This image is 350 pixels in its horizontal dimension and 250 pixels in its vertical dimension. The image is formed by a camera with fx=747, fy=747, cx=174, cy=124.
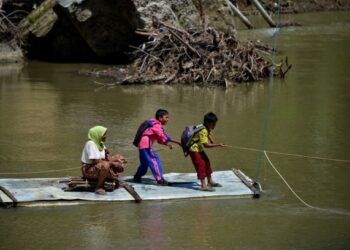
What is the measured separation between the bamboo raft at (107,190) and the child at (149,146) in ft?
0.52

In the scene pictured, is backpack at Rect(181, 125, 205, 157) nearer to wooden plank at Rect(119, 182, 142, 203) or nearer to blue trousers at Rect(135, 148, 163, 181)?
blue trousers at Rect(135, 148, 163, 181)

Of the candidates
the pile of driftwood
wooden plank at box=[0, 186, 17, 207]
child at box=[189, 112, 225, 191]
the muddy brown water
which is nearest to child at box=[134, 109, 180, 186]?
child at box=[189, 112, 225, 191]

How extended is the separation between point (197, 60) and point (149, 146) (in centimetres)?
964

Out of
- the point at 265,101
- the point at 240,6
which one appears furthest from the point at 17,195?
the point at 240,6

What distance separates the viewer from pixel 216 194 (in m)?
10.4

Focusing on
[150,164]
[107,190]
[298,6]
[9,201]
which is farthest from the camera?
[298,6]

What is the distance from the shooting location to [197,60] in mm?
20312

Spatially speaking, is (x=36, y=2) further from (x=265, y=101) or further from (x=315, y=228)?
(x=315, y=228)

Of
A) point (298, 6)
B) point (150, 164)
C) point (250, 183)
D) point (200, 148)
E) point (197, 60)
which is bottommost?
point (250, 183)

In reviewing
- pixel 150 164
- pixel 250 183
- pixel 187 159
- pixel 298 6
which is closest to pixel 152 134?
pixel 150 164

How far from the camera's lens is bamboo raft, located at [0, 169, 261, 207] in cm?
989

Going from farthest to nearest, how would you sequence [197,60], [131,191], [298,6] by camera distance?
[298,6] < [197,60] < [131,191]

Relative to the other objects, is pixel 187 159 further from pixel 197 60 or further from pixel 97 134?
pixel 197 60

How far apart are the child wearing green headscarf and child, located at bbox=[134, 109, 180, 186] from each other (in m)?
0.66
